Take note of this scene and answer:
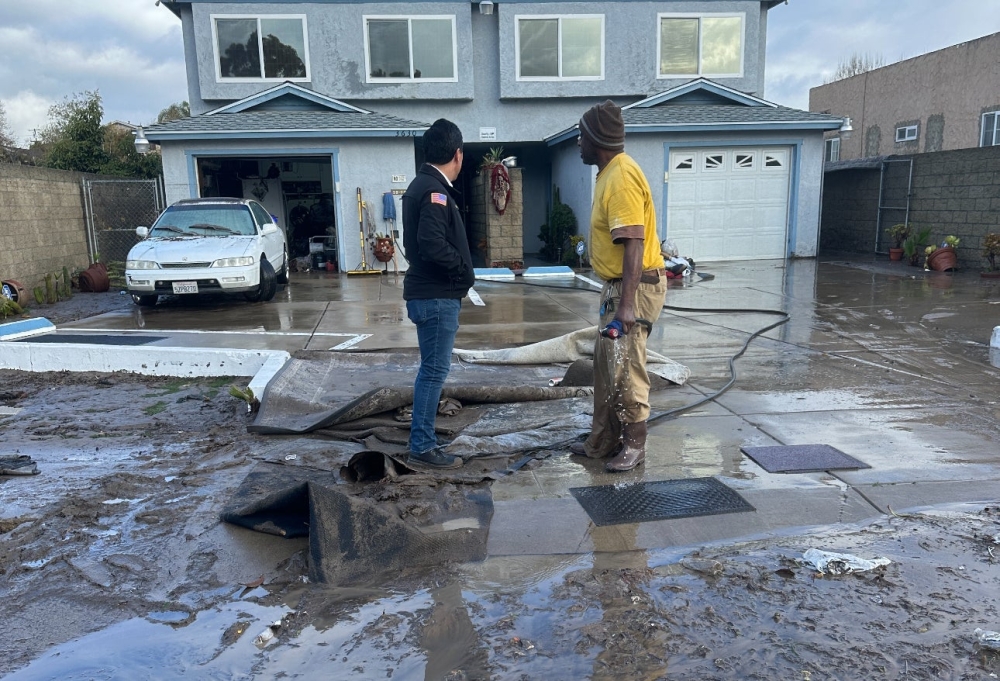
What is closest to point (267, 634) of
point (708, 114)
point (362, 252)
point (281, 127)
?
point (362, 252)

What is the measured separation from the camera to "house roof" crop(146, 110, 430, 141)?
47.6 ft

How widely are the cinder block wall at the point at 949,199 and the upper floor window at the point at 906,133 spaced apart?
996cm

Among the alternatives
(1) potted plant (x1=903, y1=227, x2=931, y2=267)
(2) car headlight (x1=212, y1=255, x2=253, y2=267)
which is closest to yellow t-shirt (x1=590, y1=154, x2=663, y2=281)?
(2) car headlight (x1=212, y1=255, x2=253, y2=267)

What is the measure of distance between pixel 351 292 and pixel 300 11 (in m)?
8.32

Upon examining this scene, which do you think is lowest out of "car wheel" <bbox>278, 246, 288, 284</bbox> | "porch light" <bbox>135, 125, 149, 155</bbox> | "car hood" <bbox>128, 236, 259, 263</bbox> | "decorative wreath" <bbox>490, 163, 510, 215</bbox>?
"car wheel" <bbox>278, 246, 288, 284</bbox>

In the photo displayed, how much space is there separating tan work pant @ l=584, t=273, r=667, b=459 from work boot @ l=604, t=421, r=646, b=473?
0.05 meters

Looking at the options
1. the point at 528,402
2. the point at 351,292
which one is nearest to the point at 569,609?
the point at 528,402

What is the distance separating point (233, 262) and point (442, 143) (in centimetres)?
731

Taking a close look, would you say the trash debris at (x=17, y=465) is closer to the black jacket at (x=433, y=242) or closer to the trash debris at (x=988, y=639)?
the black jacket at (x=433, y=242)

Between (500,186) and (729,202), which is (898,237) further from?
(500,186)

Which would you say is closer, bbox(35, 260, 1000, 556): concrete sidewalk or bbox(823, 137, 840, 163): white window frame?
bbox(35, 260, 1000, 556): concrete sidewalk

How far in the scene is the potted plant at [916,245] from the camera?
14648 millimetres

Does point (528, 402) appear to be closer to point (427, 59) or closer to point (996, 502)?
point (996, 502)

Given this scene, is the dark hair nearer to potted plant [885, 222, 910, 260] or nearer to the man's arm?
the man's arm
